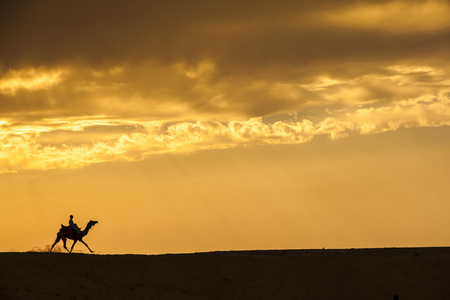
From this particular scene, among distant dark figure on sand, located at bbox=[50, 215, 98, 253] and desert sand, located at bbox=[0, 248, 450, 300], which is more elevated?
distant dark figure on sand, located at bbox=[50, 215, 98, 253]

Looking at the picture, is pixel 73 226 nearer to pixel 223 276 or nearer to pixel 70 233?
pixel 70 233

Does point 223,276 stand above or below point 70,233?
below

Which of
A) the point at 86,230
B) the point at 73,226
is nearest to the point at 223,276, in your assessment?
the point at 86,230

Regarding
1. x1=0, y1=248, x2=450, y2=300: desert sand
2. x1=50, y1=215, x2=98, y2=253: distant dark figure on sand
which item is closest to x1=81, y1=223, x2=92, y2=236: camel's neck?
x1=50, y1=215, x2=98, y2=253: distant dark figure on sand

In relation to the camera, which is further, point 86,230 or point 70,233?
point 86,230

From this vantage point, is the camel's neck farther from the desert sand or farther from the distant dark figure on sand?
the desert sand

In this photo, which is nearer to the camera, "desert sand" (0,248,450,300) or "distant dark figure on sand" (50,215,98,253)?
"desert sand" (0,248,450,300)

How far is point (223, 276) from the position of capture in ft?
138

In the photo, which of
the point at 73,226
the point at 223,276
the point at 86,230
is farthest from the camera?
the point at 86,230

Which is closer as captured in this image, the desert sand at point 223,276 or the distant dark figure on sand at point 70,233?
the desert sand at point 223,276

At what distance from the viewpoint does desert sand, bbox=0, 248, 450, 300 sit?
1518 inches

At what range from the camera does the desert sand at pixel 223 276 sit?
38.6 metres

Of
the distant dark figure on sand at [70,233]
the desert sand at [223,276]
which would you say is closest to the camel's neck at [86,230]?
the distant dark figure on sand at [70,233]

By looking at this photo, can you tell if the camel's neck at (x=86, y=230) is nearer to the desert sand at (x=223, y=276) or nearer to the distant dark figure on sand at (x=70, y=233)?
the distant dark figure on sand at (x=70, y=233)
